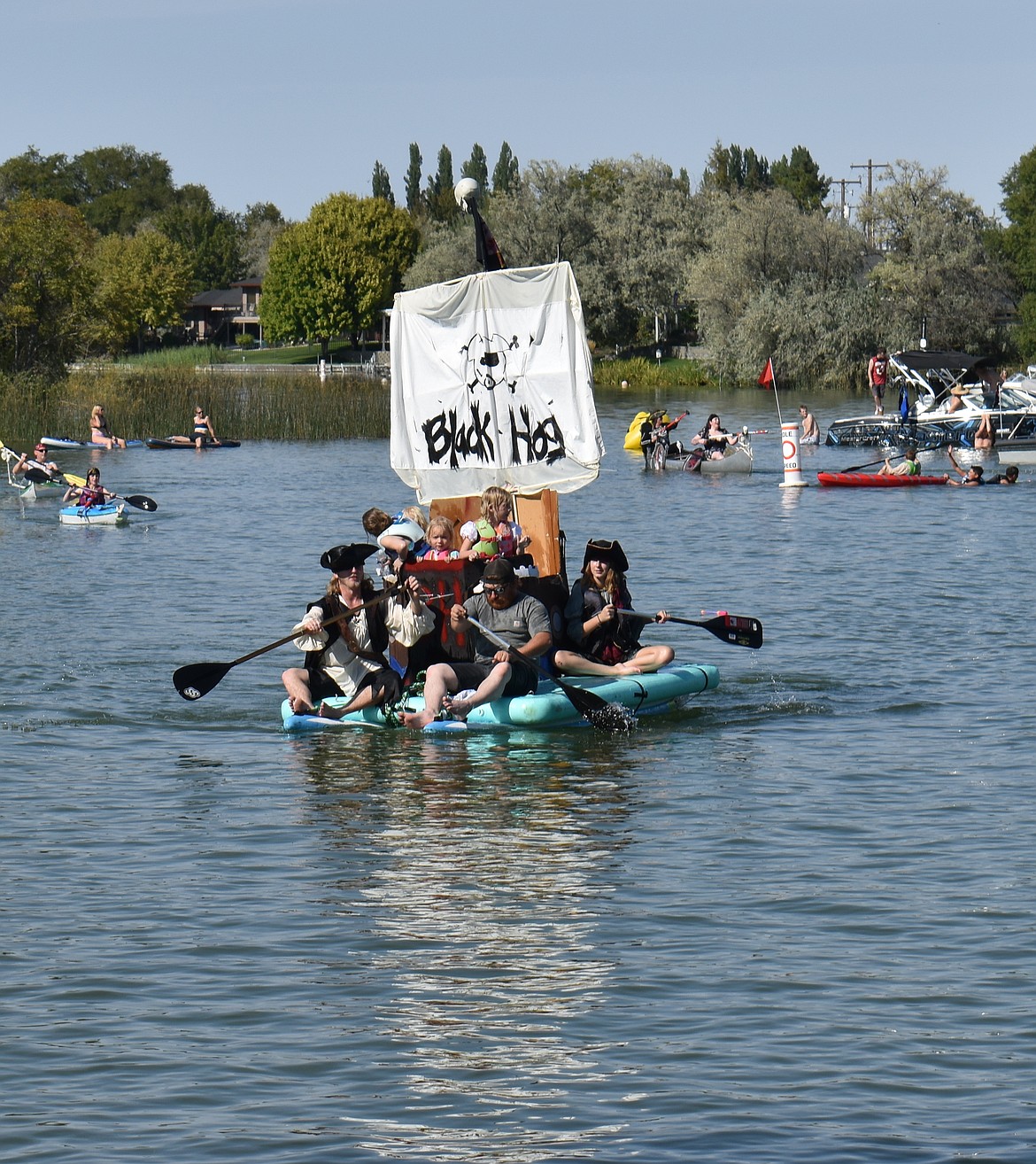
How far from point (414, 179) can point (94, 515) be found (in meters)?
146

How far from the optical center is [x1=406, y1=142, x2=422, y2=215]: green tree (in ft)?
571

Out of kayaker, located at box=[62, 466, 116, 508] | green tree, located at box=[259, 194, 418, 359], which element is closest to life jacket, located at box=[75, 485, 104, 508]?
kayaker, located at box=[62, 466, 116, 508]

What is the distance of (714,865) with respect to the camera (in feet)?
38.7

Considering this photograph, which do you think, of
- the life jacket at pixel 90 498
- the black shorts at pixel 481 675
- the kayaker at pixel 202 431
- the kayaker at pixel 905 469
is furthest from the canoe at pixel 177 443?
the black shorts at pixel 481 675

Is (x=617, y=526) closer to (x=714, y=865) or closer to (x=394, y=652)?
(x=394, y=652)

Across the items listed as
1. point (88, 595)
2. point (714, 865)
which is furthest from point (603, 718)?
point (88, 595)

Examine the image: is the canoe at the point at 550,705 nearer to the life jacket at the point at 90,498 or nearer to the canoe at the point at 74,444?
the life jacket at the point at 90,498

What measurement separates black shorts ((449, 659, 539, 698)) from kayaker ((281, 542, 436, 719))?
0.48 metres

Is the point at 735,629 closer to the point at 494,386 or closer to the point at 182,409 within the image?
the point at 494,386

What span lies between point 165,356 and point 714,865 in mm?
95449

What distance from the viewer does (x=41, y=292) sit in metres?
64.7

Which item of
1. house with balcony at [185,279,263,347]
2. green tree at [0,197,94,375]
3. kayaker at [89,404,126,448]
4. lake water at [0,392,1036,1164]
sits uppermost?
house with balcony at [185,279,263,347]

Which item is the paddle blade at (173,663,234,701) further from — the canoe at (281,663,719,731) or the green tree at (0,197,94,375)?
the green tree at (0,197,94,375)

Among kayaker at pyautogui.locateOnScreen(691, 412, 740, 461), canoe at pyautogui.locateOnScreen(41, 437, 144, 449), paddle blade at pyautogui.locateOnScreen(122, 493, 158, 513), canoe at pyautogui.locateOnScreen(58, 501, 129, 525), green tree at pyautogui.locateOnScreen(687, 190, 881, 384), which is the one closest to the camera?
canoe at pyautogui.locateOnScreen(58, 501, 129, 525)
